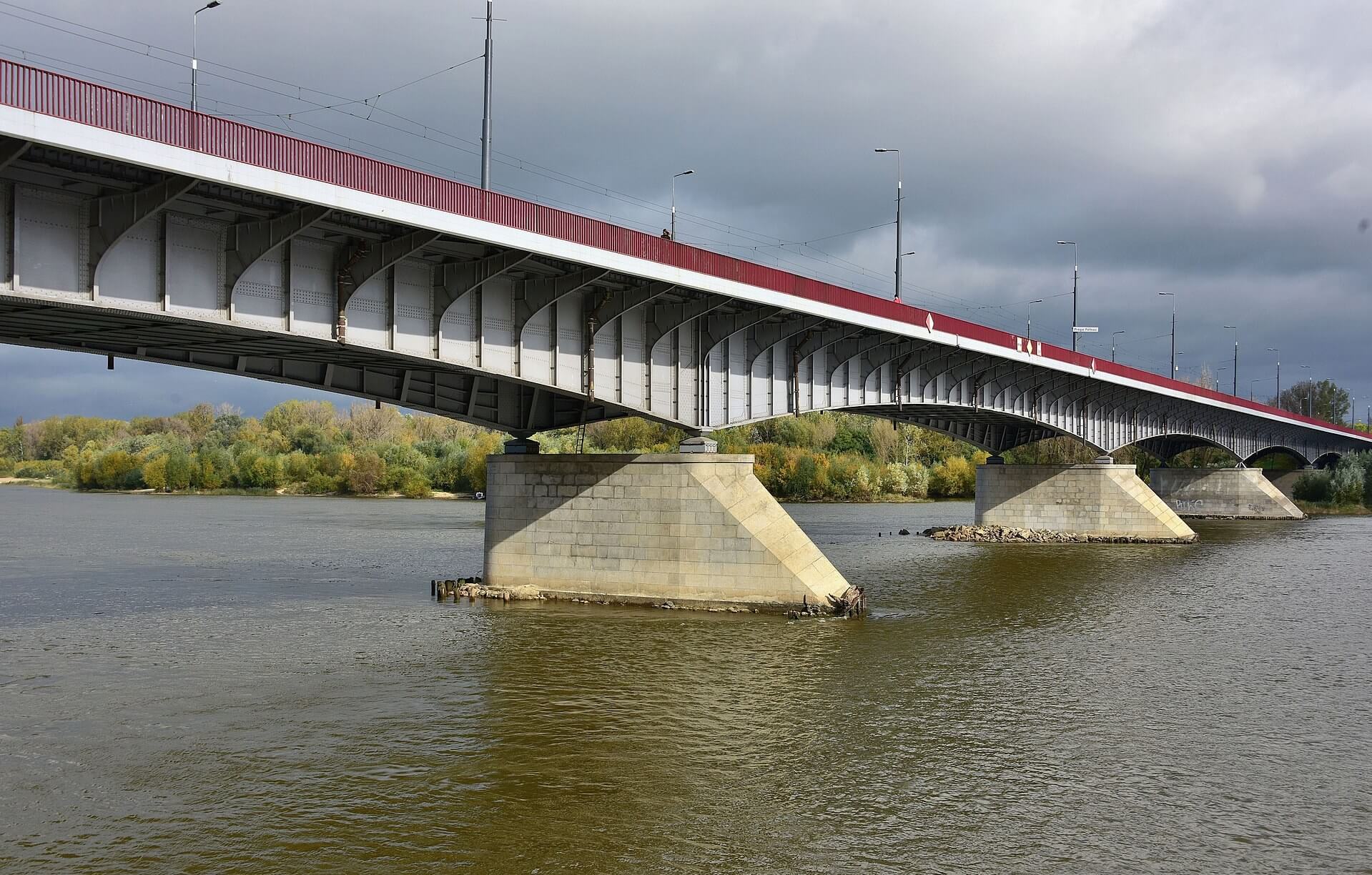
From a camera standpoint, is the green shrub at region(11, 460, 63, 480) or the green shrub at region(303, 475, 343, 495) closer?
the green shrub at region(303, 475, 343, 495)

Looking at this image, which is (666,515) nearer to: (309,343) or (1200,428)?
(309,343)

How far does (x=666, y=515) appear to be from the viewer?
29938 millimetres

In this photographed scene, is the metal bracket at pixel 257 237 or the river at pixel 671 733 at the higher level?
the metal bracket at pixel 257 237

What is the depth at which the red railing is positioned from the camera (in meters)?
16.3

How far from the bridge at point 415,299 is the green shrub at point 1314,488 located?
67838mm

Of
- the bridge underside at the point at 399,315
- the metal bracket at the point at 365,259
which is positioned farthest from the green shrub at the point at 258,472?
the metal bracket at the point at 365,259

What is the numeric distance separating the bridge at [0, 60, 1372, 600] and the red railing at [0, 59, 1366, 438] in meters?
0.04

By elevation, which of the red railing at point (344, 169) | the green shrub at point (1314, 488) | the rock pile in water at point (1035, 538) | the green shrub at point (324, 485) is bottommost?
the rock pile in water at point (1035, 538)

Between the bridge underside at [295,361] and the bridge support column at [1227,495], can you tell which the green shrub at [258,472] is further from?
the bridge underside at [295,361]

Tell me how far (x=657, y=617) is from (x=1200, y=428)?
64185 mm

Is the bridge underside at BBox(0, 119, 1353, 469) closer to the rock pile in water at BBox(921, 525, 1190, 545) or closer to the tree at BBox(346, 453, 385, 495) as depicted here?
the rock pile in water at BBox(921, 525, 1190, 545)

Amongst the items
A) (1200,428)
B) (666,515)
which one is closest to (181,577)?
(666,515)

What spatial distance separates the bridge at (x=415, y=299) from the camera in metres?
17.7

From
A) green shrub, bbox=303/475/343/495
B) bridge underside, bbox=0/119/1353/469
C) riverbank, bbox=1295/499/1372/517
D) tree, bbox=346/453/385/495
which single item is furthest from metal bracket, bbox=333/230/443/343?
green shrub, bbox=303/475/343/495
